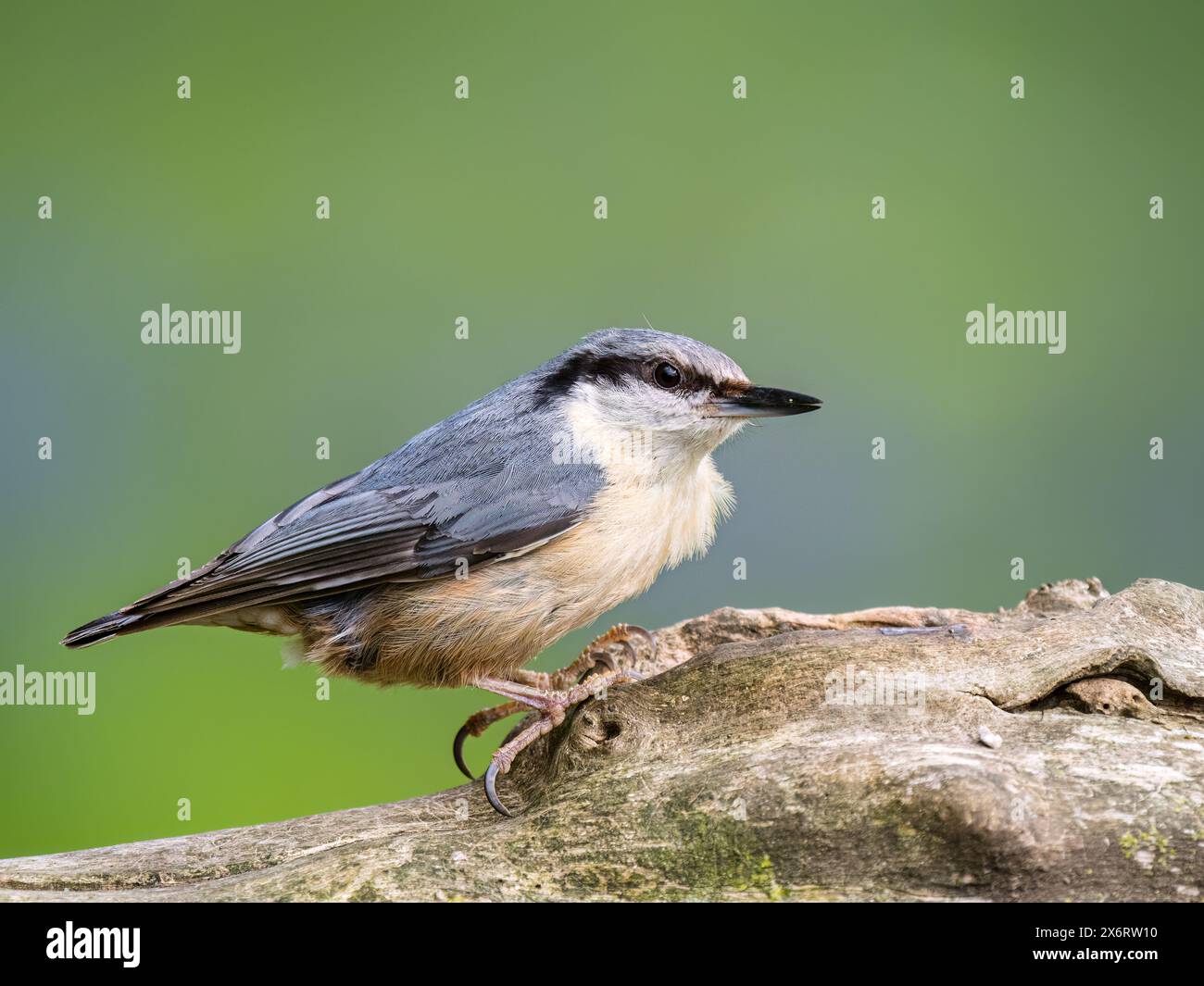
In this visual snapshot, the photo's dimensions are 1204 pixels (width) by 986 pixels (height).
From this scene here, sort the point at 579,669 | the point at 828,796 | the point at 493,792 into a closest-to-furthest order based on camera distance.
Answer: the point at 828,796 → the point at 493,792 → the point at 579,669

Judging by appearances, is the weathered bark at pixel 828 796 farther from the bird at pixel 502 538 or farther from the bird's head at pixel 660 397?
the bird's head at pixel 660 397

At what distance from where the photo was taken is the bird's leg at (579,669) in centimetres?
318

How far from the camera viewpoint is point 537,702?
279 cm

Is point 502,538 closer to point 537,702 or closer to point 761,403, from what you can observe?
point 537,702

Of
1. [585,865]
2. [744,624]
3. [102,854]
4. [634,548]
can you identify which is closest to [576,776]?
[585,865]

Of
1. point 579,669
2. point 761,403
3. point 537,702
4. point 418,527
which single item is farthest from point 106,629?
point 761,403

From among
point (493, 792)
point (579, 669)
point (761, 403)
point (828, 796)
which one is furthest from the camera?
point (579, 669)

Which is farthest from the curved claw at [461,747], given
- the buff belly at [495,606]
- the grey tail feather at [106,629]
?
the grey tail feather at [106,629]

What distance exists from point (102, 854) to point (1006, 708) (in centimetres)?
205

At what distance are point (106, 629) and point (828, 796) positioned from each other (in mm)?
1775

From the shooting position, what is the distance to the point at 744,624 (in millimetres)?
3262

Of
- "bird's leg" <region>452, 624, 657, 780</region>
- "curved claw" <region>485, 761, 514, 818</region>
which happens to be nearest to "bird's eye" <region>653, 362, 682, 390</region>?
"bird's leg" <region>452, 624, 657, 780</region>
